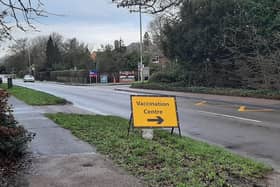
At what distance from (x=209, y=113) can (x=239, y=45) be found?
36.4 ft

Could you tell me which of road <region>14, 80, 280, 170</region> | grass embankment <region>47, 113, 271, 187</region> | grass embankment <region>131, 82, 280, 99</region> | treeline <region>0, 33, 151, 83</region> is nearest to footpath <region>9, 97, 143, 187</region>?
grass embankment <region>47, 113, 271, 187</region>

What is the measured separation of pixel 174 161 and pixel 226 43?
21.8m

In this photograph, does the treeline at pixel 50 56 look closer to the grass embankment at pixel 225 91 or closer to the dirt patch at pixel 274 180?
the grass embankment at pixel 225 91

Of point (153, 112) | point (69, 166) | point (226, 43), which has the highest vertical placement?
point (226, 43)

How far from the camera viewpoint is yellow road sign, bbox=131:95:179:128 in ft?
29.0

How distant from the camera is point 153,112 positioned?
29.5ft

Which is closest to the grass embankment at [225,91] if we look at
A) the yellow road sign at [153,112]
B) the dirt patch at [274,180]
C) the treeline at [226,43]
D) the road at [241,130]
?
the treeline at [226,43]

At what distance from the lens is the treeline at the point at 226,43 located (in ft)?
76.4

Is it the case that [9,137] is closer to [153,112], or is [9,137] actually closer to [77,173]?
[77,173]

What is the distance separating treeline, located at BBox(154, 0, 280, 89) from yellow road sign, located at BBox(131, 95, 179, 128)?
588 inches

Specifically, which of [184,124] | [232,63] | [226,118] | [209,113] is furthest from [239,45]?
[184,124]

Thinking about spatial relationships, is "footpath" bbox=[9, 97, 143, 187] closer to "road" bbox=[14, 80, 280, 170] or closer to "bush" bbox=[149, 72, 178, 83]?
"road" bbox=[14, 80, 280, 170]

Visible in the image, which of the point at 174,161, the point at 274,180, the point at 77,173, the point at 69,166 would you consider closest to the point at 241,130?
the point at 174,161

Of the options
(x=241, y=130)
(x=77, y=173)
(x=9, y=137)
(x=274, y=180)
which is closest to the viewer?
(x=274, y=180)
